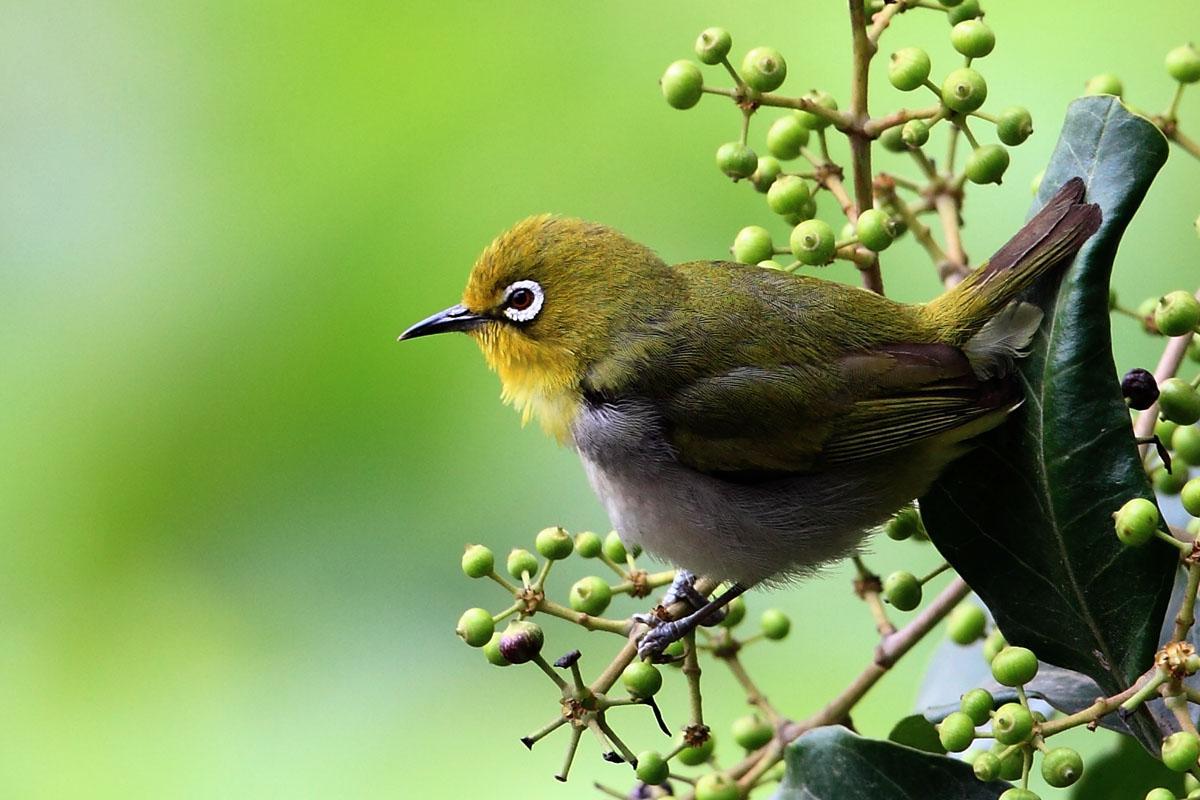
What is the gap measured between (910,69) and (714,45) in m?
0.29

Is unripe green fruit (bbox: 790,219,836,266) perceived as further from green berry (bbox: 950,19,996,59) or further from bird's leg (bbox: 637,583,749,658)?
bird's leg (bbox: 637,583,749,658)

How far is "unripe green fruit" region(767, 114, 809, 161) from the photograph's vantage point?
2.28 metres

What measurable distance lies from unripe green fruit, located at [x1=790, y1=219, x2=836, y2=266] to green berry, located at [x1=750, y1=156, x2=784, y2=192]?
0.52 ft

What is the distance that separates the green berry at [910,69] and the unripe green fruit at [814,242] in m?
0.24

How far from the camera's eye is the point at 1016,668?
182 centimetres

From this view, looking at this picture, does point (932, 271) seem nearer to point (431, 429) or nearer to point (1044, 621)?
point (431, 429)

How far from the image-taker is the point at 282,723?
142 inches

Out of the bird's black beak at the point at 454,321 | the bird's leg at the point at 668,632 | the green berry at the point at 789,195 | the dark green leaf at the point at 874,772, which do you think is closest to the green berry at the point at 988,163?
the green berry at the point at 789,195

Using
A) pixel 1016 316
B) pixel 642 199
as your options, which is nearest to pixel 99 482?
pixel 642 199

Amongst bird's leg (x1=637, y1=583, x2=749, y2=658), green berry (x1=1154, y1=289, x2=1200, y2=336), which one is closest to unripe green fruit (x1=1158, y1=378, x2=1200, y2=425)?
green berry (x1=1154, y1=289, x2=1200, y2=336)

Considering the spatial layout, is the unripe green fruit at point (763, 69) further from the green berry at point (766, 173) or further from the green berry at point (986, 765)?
the green berry at point (986, 765)

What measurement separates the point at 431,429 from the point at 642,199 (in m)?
0.79

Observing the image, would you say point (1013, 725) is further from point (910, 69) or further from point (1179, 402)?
point (910, 69)

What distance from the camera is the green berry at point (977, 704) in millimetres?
1853
